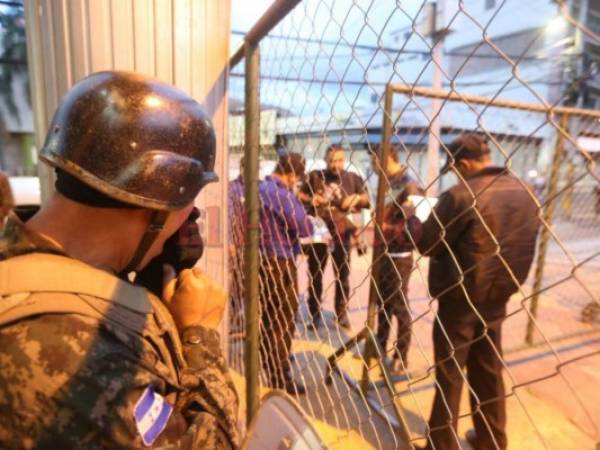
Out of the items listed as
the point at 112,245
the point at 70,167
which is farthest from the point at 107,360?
the point at 70,167

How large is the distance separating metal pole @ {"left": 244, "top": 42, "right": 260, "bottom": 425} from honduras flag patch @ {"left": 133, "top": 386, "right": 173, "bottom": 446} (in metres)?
0.92

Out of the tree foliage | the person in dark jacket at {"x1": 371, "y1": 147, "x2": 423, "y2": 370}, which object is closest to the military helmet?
the person in dark jacket at {"x1": 371, "y1": 147, "x2": 423, "y2": 370}

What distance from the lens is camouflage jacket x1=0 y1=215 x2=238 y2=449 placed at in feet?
2.22

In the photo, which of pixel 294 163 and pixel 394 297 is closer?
pixel 294 163

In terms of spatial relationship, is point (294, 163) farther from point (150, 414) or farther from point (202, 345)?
point (150, 414)

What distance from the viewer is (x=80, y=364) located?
692mm

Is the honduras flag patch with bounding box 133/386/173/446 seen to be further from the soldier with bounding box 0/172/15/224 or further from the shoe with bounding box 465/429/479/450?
the shoe with bounding box 465/429/479/450

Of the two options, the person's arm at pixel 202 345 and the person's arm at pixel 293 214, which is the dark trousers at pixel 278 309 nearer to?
the person's arm at pixel 293 214

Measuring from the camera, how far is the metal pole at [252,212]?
5.14 feet

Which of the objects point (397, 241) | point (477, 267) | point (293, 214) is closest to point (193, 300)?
point (477, 267)

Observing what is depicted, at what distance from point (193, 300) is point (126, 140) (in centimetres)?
45

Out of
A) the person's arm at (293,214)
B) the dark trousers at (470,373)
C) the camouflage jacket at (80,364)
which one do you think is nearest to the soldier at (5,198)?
the person's arm at (293,214)

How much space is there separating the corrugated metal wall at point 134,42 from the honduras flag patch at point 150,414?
1.17m

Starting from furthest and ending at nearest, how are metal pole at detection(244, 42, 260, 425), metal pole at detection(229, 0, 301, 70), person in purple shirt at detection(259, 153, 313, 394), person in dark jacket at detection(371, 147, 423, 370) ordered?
person in dark jacket at detection(371, 147, 423, 370), person in purple shirt at detection(259, 153, 313, 394), metal pole at detection(244, 42, 260, 425), metal pole at detection(229, 0, 301, 70)
